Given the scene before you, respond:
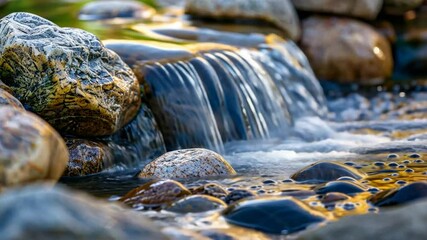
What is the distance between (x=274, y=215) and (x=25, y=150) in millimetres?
1429

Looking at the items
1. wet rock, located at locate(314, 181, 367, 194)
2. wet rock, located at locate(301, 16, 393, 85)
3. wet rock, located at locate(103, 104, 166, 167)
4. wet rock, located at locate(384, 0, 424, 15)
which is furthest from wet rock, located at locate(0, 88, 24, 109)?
wet rock, located at locate(384, 0, 424, 15)

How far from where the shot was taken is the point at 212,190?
5.25 metres

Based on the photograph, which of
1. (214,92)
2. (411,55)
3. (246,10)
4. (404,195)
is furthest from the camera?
(411,55)

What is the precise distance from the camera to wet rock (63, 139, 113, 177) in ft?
21.0

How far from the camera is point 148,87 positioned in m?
7.66

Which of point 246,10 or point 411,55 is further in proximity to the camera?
point 411,55

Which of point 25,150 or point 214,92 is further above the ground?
point 25,150

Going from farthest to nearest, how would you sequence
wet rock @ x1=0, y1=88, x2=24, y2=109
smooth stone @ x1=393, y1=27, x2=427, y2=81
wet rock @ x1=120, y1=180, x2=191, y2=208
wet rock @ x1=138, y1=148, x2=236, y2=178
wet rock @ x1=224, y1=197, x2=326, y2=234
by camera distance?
smooth stone @ x1=393, y1=27, x2=427, y2=81 < wet rock @ x1=138, y1=148, x2=236, y2=178 < wet rock @ x1=0, y1=88, x2=24, y2=109 < wet rock @ x1=120, y1=180, x2=191, y2=208 < wet rock @ x1=224, y1=197, x2=326, y2=234

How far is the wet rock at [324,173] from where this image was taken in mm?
5742

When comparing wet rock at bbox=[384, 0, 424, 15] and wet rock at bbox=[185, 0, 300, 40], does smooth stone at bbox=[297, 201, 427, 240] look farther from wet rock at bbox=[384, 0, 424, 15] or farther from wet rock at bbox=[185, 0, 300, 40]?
wet rock at bbox=[384, 0, 424, 15]

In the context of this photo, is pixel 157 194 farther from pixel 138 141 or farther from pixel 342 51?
pixel 342 51

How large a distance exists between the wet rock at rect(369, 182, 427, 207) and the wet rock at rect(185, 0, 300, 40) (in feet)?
22.1

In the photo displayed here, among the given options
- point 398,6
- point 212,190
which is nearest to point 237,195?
point 212,190

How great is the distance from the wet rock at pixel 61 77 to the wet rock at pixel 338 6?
5.92m
